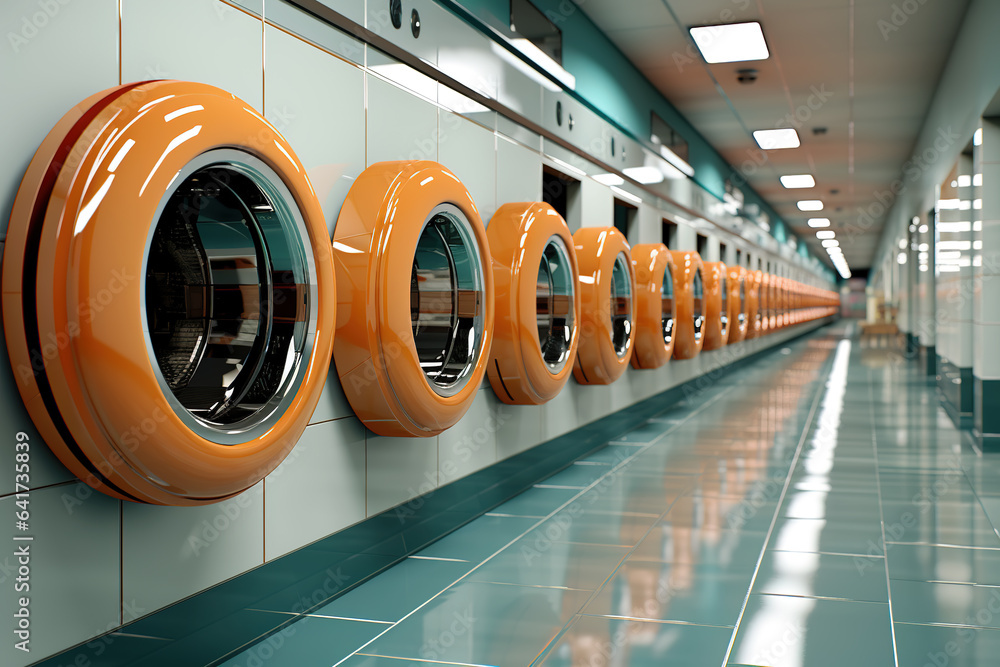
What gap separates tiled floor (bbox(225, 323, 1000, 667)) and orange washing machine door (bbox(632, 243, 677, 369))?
71 cm

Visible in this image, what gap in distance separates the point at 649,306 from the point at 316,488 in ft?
11.3

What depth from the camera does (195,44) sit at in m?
2.21

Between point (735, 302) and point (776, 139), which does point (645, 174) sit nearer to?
point (735, 302)

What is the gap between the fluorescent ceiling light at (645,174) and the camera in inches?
259

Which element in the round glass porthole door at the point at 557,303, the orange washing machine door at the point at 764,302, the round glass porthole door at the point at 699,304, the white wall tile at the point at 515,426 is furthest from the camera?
the orange washing machine door at the point at 764,302

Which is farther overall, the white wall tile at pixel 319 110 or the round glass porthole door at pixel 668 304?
the round glass porthole door at pixel 668 304

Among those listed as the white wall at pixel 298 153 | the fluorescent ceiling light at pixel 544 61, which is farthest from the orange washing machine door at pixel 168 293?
the fluorescent ceiling light at pixel 544 61

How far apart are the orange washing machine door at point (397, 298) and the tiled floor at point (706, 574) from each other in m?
0.65

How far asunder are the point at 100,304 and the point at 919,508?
3.79 m

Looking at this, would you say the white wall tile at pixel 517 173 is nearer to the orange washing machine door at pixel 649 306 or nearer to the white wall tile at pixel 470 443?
the white wall tile at pixel 470 443

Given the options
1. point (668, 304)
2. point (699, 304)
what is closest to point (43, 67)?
point (668, 304)

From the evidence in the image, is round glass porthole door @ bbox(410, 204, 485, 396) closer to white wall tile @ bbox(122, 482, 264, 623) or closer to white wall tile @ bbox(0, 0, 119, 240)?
white wall tile @ bbox(122, 482, 264, 623)

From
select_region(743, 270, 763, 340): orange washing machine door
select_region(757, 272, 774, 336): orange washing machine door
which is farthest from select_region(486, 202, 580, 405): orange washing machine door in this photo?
select_region(757, 272, 774, 336): orange washing machine door

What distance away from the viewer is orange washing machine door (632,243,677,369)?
571 centimetres
